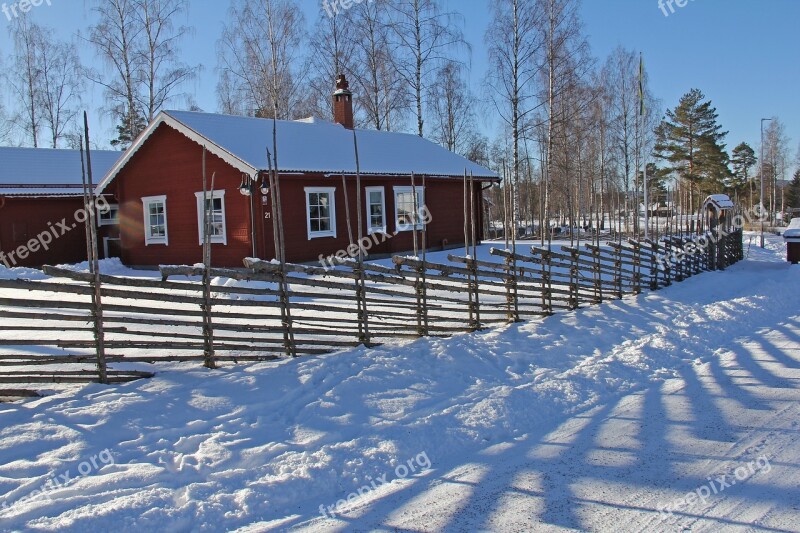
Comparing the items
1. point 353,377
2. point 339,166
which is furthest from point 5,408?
point 339,166

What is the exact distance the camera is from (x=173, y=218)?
57.4 ft

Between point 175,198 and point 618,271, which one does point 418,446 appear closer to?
point 618,271

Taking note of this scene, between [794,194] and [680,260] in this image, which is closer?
[680,260]

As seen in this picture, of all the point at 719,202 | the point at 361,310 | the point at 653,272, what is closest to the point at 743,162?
the point at 719,202

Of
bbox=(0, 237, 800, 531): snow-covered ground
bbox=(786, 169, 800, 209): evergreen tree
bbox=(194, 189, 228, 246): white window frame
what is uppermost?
bbox=(786, 169, 800, 209): evergreen tree

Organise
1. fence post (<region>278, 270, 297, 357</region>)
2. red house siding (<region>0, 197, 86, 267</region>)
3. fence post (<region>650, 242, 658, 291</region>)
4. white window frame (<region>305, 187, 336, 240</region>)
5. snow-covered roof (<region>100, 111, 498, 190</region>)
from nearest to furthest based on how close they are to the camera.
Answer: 1. fence post (<region>278, 270, 297, 357</region>)
2. fence post (<region>650, 242, 658, 291</region>)
3. snow-covered roof (<region>100, 111, 498, 190</region>)
4. white window frame (<region>305, 187, 336, 240</region>)
5. red house siding (<region>0, 197, 86, 267</region>)

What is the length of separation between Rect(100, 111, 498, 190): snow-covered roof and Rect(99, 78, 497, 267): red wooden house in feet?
0.14

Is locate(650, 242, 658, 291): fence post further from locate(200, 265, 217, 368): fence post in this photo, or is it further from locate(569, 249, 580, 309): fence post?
locate(200, 265, 217, 368): fence post

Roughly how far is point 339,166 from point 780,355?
459 inches

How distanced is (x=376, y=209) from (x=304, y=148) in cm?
279

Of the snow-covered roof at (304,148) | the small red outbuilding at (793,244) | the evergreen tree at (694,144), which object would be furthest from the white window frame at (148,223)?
the evergreen tree at (694,144)

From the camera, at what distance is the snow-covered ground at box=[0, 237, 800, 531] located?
12.2 ft

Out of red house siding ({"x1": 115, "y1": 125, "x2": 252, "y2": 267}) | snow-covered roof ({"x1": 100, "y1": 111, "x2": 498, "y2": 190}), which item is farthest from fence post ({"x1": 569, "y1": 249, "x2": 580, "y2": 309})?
red house siding ({"x1": 115, "y1": 125, "x2": 252, "y2": 267})

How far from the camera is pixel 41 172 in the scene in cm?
2111
